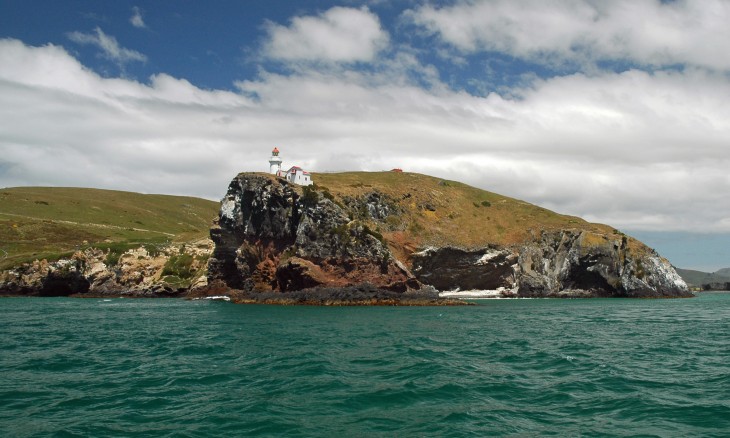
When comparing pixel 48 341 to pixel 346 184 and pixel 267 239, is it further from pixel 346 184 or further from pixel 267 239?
pixel 346 184

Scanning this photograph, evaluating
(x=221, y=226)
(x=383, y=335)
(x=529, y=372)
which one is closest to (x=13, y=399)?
(x=529, y=372)

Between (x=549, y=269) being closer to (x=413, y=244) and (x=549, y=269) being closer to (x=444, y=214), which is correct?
(x=444, y=214)

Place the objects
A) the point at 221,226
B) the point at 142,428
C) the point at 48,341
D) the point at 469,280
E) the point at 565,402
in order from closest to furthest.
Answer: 1. the point at 142,428
2. the point at 565,402
3. the point at 48,341
4. the point at 221,226
5. the point at 469,280

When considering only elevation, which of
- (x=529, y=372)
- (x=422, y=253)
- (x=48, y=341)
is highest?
(x=422, y=253)

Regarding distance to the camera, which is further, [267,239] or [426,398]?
[267,239]

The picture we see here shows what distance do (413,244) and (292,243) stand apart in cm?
2612

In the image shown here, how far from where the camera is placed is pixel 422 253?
107 metres

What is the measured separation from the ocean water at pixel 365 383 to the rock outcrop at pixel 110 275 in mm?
77381

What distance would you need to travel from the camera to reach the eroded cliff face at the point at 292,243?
87688mm

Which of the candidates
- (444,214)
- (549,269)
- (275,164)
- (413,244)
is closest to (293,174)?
(275,164)

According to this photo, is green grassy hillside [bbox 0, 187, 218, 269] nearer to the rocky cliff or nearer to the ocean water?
the rocky cliff

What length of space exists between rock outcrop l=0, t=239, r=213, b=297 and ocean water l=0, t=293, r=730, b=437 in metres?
77.4

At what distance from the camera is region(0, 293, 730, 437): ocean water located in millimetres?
16766

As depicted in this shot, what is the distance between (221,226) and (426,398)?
8748 centimetres
